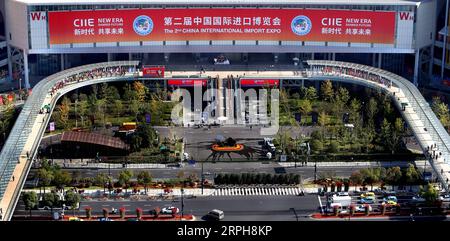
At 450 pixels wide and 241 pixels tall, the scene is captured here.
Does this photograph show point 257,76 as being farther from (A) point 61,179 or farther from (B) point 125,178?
(A) point 61,179

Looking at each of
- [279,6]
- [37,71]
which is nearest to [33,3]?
[37,71]

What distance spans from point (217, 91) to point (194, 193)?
16.9 metres

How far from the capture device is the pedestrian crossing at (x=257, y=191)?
36.2 meters

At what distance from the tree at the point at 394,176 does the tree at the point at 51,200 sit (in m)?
16.7

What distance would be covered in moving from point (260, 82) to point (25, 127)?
18.8 meters

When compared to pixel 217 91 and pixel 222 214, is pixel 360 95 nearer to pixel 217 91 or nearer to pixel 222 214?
pixel 217 91

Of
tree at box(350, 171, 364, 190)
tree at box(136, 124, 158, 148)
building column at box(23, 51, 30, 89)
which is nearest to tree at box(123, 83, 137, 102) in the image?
tree at box(136, 124, 158, 148)

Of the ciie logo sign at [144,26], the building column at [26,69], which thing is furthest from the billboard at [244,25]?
the building column at [26,69]

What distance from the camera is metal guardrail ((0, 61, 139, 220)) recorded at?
111 ft

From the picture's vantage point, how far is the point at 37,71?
5700 cm

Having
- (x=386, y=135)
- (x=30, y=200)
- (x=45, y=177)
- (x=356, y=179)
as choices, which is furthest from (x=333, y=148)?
(x=30, y=200)

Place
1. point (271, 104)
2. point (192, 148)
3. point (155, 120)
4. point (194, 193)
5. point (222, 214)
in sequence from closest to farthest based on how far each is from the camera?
point (222, 214) → point (194, 193) → point (192, 148) → point (155, 120) → point (271, 104)

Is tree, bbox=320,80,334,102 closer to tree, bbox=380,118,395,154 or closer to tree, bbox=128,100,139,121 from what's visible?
tree, bbox=380,118,395,154

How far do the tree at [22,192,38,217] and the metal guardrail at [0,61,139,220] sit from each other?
598 mm
